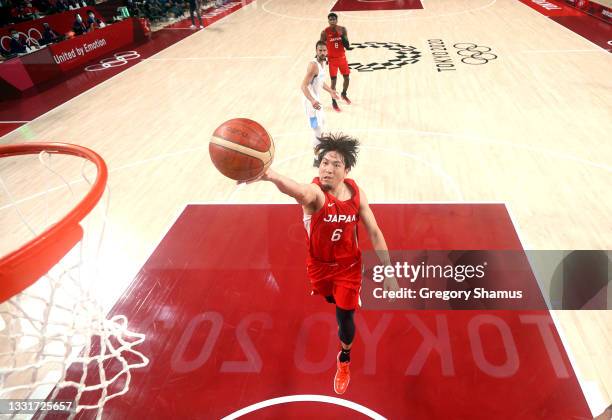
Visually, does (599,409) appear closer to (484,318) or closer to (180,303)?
(484,318)

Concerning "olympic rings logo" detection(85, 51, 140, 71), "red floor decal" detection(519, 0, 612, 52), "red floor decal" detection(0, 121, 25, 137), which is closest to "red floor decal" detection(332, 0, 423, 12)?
"red floor decal" detection(519, 0, 612, 52)

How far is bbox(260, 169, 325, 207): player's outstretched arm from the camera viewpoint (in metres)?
2.23

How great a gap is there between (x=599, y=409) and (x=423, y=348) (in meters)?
1.16

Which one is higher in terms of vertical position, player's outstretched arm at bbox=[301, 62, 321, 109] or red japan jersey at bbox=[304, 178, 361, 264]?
red japan jersey at bbox=[304, 178, 361, 264]

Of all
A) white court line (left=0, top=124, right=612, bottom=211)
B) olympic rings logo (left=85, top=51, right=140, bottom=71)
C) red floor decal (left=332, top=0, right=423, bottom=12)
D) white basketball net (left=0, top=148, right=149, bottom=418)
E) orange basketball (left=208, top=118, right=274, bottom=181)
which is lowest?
red floor decal (left=332, top=0, right=423, bottom=12)

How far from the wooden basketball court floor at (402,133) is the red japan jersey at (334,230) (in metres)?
1.95

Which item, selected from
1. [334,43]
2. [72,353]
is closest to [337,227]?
[72,353]

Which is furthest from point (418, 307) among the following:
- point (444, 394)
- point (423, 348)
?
point (444, 394)

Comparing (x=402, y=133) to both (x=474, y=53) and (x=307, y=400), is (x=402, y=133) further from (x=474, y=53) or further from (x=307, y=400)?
(x=474, y=53)

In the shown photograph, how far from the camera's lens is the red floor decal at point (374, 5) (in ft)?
53.3

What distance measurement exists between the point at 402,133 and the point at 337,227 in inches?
180

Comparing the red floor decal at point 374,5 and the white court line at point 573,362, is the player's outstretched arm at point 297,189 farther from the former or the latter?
the red floor decal at point 374,5

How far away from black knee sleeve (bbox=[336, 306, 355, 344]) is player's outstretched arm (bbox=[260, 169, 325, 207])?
Result: 2.42ft

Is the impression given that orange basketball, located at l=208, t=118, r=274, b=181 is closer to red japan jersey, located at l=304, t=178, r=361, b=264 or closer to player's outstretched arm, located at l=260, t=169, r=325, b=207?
player's outstretched arm, located at l=260, t=169, r=325, b=207
